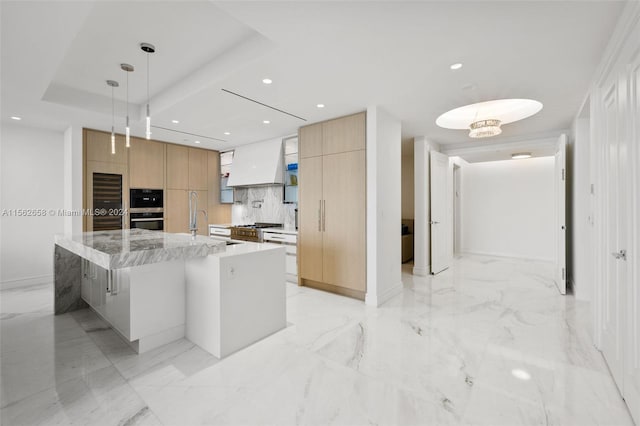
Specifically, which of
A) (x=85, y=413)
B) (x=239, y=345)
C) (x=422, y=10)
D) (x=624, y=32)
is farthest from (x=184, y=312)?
(x=624, y=32)

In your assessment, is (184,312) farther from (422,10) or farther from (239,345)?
(422,10)

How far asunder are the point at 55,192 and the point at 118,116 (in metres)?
1.90

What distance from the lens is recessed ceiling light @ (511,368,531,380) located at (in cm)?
207

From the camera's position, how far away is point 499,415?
5.53 feet

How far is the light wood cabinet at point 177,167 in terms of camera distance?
547 centimetres

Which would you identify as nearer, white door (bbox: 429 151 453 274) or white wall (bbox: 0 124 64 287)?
white wall (bbox: 0 124 64 287)

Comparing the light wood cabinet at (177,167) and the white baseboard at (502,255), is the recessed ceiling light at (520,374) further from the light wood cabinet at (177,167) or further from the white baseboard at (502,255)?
the light wood cabinet at (177,167)

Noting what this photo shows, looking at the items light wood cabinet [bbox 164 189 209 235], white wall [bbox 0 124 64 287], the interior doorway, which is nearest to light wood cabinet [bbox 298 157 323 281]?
light wood cabinet [bbox 164 189 209 235]

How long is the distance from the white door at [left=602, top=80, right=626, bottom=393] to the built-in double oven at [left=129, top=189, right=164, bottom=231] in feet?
19.5

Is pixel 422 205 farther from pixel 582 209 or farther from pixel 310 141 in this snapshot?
pixel 310 141

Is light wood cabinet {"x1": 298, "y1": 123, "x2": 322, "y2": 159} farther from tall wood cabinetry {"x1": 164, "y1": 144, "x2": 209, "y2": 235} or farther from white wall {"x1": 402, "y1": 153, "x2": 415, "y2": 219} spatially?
white wall {"x1": 402, "y1": 153, "x2": 415, "y2": 219}

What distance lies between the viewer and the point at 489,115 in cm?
423

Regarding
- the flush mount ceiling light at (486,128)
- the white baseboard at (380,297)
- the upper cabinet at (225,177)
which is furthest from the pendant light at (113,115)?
the flush mount ceiling light at (486,128)

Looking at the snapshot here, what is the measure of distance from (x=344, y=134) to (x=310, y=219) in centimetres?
127
